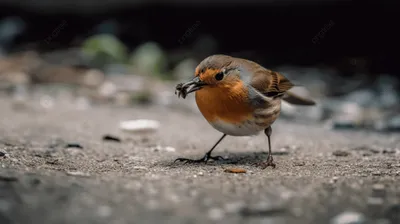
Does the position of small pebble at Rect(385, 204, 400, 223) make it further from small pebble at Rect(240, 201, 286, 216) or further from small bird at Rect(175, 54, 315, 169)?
small bird at Rect(175, 54, 315, 169)

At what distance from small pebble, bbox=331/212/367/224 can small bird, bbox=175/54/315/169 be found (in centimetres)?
164

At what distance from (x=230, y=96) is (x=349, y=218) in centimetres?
185

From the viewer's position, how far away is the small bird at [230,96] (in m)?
4.25

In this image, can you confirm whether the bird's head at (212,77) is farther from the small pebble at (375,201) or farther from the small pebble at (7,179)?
the small pebble at (375,201)

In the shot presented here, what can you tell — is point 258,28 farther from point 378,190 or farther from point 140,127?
point 378,190

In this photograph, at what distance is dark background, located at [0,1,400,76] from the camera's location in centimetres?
1038

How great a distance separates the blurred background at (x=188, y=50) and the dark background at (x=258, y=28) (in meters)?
0.02

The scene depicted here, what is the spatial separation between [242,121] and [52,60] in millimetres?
7318

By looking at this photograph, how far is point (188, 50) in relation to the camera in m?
12.1

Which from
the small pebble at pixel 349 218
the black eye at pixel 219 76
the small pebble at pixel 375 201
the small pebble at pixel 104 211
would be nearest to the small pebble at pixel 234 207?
the small pebble at pixel 349 218

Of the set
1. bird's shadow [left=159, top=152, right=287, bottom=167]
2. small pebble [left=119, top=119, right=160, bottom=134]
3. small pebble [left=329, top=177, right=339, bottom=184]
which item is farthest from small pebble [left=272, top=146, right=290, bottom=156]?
small pebble [left=119, top=119, right=160, bottom=134]

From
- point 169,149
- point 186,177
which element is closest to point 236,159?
point 169,149

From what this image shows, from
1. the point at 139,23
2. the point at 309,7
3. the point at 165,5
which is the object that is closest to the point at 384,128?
the point at 309,7

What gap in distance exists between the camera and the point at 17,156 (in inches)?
169
